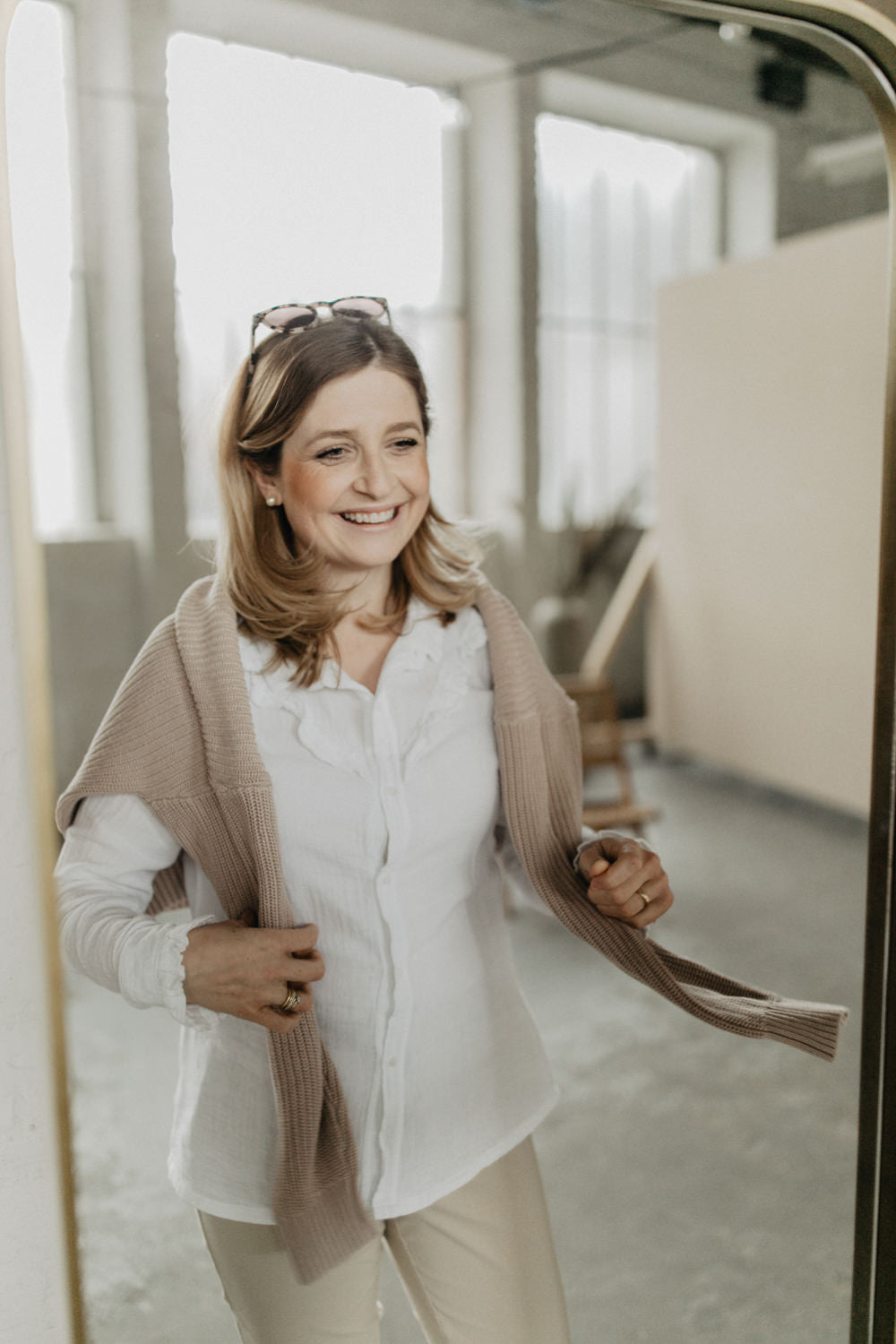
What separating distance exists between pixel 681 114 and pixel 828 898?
1.44m

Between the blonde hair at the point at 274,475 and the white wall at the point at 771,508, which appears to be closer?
the blonde hair at the point at 274,475

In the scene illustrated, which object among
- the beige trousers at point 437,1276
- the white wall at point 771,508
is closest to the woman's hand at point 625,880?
the beige trousers at point 437,1276

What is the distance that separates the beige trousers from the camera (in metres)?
0.85

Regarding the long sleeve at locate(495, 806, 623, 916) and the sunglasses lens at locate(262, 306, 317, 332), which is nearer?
the sunglasses lens at locate(262, 306, 317, 332)

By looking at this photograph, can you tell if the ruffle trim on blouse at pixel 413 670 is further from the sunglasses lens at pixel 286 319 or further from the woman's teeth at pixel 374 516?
the sunglasses lens at pixel 286 319

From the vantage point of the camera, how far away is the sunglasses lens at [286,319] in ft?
2.63

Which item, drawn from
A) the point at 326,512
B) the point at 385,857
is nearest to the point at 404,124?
the point at 326,512

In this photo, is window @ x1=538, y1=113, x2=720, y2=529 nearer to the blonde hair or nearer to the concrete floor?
the blonde hair

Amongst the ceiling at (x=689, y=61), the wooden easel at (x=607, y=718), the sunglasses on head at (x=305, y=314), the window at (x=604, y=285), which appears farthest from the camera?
the wooden easel at (x=607, y=718)

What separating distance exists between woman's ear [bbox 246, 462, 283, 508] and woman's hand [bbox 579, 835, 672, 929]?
15.5 inches

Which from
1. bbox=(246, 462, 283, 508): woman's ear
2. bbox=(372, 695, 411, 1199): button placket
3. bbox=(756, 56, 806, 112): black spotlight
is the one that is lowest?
bbox=(372, 695, 411, 1199): button placket

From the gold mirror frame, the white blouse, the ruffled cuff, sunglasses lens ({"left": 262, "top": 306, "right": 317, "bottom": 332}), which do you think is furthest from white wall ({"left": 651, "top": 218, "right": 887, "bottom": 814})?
sunglasses lens ({"left": 262, "top": 306, "right": 317, "bottom": 332})

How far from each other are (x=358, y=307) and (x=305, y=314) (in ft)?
0.15

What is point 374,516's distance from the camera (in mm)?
824
